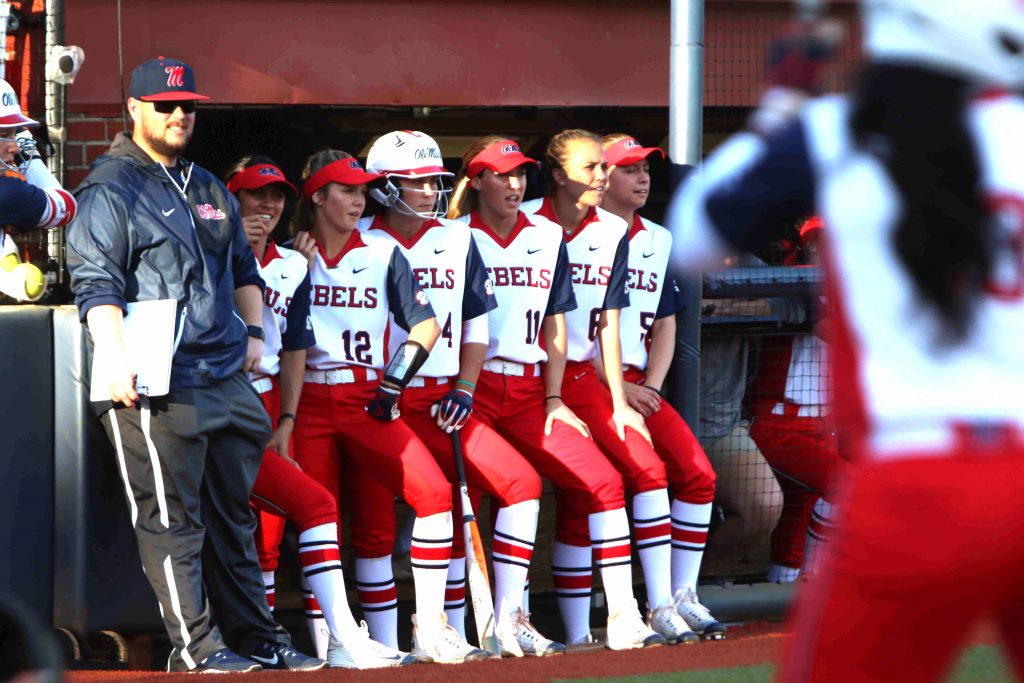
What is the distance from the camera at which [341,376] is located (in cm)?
502

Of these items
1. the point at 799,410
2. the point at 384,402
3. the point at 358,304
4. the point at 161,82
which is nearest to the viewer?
the point at 161,82

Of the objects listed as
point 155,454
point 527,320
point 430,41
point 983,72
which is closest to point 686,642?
point 527,320

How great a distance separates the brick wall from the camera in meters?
5.39

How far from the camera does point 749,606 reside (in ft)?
18.4

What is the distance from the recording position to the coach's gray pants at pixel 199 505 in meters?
4.32

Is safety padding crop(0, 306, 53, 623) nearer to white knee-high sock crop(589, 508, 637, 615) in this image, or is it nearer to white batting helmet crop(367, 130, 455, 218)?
white batting helmet crop(367, 130, 455, 218)

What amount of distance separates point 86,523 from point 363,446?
96 centimetres

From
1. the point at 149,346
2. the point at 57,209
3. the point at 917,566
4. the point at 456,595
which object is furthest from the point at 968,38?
the point at 456,595

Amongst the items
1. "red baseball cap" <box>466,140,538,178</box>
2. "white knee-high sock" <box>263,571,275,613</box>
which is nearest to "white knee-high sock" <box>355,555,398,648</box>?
"white knee-high sock" <box>263,571,275,613</box>

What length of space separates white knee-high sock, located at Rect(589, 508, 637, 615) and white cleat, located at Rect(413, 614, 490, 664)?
0.54 metres

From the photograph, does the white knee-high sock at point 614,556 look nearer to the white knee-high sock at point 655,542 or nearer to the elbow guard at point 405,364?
the white knee-high sock at point 655,542

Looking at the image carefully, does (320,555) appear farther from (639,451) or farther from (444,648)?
(639,451)

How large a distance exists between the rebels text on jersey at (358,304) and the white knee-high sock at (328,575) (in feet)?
2.12

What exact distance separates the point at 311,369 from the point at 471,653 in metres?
1.15
